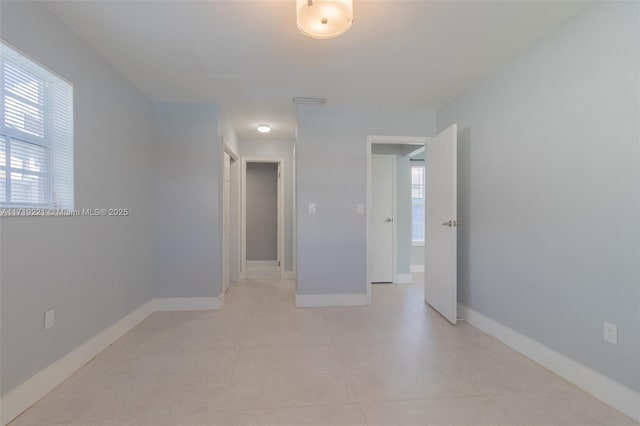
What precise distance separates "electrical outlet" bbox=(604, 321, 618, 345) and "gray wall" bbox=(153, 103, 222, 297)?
3249mm

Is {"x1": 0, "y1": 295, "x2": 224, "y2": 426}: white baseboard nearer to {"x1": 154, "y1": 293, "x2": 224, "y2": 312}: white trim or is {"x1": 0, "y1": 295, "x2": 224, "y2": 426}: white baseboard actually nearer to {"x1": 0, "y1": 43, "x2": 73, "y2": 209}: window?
{"x1": 154, "y1": 293, "x2": 224, "y2": 312}: white trim

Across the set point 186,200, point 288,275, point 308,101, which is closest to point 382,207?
point 288,275

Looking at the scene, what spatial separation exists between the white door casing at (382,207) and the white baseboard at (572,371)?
1898 mm

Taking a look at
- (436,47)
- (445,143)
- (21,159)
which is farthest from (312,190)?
(21,159)

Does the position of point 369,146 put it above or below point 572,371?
above

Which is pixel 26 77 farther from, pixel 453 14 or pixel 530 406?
pixel 530 406

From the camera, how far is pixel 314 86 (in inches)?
111

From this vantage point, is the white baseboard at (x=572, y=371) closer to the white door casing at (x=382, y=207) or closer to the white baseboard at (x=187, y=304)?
the white door casing at (x=382, y=207)

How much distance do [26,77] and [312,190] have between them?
2.39m

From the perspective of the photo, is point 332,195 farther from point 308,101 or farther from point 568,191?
point 568,191

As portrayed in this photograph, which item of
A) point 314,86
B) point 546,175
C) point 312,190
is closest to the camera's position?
point 546,175

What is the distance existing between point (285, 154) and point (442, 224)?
111 inches

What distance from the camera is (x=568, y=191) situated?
74.6 inches

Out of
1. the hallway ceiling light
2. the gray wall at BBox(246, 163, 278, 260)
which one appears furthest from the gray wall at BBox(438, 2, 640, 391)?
the gray wall at BBox(246, 163, 278, 260)
